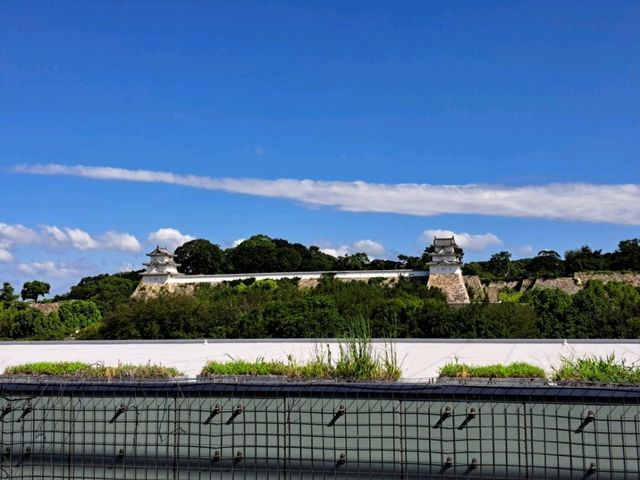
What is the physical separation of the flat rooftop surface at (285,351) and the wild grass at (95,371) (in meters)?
0.65

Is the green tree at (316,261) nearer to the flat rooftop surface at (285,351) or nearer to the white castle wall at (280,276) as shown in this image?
the white castle wall at (280,276)

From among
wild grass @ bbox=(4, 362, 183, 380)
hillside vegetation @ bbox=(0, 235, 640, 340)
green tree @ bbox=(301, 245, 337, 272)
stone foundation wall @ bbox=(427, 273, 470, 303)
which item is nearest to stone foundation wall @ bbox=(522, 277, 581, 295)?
hillside vegetation @ bbox=(0, 235, 640, 340)

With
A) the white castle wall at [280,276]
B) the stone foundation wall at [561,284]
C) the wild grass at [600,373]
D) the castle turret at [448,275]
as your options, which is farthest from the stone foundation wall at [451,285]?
the wild grass at [600,373]

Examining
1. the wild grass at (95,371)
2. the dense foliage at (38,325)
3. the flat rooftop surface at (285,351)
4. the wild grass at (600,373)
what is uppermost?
the wild grass at (600,373)

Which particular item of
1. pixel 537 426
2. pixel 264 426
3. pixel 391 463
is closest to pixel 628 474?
pixel 537 426

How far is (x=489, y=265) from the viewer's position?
5462 centimetres

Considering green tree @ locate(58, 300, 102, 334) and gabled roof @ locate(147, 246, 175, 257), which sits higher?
gabled roof @ locate(147, 246, 175, 257)

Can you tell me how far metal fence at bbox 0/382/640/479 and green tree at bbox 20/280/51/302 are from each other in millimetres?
48698

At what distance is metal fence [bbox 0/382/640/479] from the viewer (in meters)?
3.12

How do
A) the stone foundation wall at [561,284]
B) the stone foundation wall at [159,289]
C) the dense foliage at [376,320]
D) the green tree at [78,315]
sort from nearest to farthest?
1. the dense foliage at [376,320]
2. the green tree at [78,315]
3. the stone foundation wall at [159,289]
4. the stone foundation wall at [561,284]

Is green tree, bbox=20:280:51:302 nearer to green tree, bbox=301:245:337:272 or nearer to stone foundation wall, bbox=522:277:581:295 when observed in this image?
green tree, bbox=301:245:337:272

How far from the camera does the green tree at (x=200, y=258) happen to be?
176 feet

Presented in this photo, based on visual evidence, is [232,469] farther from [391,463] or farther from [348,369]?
[348,369]

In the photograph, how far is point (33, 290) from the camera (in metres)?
48.7
